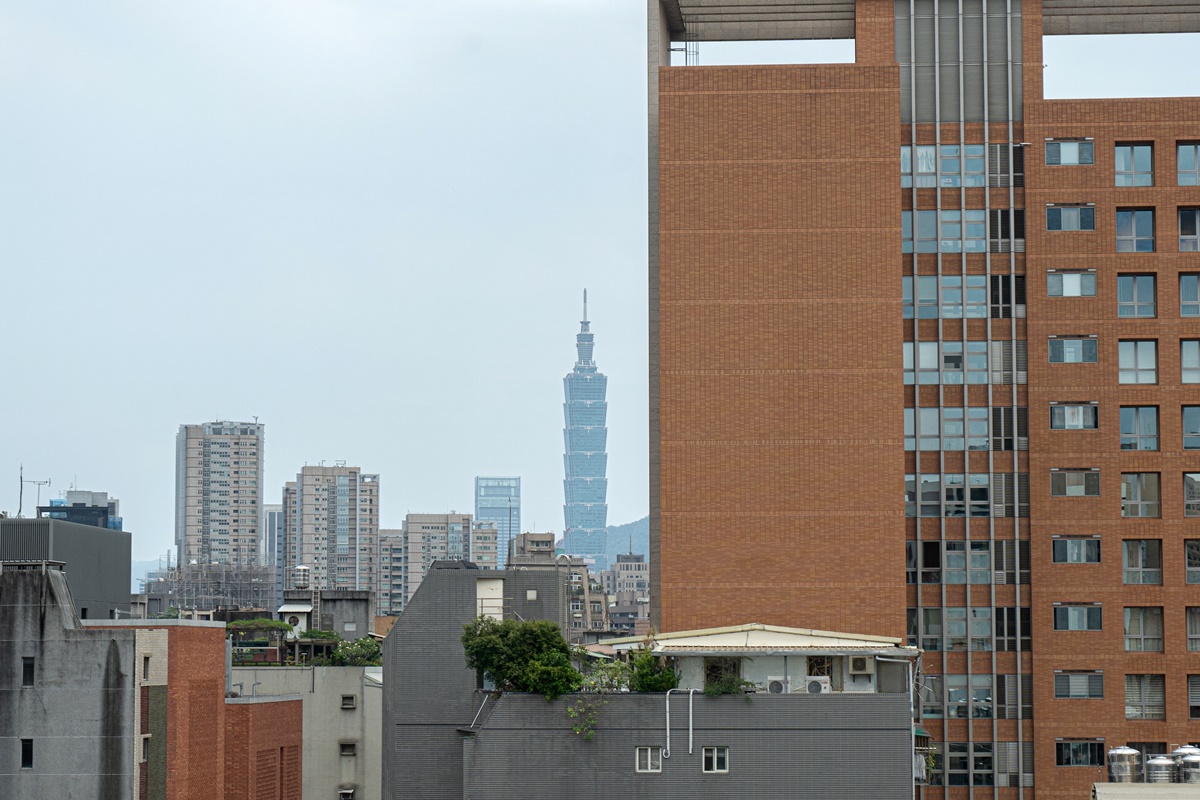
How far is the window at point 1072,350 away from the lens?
234ft

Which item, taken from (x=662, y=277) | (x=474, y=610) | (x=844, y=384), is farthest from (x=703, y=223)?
(x=474, y=610)

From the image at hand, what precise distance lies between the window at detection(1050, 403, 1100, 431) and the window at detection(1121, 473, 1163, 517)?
2686 millimetres

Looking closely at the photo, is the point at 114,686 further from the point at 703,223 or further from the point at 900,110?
the point at 900,110

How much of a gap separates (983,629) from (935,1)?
28071 mm

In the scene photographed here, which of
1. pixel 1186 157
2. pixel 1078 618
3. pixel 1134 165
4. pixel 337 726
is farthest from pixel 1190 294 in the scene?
pixel 337 726

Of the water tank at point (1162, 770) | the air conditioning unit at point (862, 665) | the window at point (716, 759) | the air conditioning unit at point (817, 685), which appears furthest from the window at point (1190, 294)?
the window at point (716, 759)

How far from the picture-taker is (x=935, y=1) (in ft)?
237

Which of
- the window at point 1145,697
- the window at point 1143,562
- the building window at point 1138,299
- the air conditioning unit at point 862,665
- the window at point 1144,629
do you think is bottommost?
the window at point 1145,697

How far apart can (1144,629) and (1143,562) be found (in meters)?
2.92

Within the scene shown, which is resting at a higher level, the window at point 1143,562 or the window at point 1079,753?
the window at point 1143,562

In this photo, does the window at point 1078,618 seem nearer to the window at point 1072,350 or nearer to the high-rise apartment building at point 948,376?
the high-rise apartment building at point 948,376

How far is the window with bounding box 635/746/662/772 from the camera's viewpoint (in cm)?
5716

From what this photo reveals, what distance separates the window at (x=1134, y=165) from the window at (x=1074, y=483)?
1296 cm

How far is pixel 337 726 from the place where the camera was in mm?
95938
